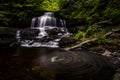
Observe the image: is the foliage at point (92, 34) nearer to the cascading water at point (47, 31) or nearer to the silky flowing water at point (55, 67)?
the cascading water at point (47, 31)

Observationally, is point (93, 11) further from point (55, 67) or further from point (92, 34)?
point (55, 67)

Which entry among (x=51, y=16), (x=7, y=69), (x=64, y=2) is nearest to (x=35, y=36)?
(x=51, y=16)

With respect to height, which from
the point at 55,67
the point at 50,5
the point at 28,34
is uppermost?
the point at 50,5

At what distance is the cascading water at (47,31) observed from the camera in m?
15.4

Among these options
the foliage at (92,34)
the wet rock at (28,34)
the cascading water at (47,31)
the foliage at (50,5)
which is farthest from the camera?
the foliage at (50,5)

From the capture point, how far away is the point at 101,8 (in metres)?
20.5

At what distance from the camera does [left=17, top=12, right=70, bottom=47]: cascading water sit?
1544 centimetres

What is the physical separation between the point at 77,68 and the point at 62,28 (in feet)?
36.5

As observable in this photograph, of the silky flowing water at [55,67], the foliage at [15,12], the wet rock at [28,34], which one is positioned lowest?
the silky flowing water at [55,67]

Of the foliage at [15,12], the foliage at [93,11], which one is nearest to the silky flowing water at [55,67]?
the foliage at [15,12]

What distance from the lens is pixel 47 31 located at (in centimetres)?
1855

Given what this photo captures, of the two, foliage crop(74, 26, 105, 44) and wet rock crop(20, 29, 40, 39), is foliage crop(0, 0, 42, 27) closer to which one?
wet rock crop(20, 29, 40, 39)

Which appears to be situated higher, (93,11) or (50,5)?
A: (50,5)

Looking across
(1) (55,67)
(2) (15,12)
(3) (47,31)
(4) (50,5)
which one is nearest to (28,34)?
(3) (47,31)
